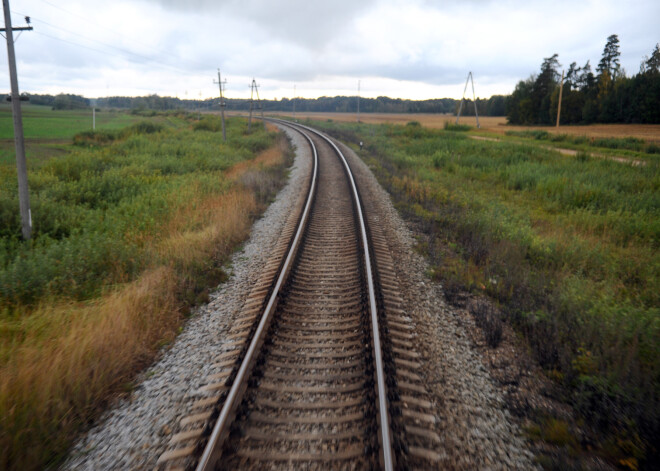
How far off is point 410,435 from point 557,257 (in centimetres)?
655

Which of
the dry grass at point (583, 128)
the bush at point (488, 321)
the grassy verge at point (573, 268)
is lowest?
the bush at point (488, 321)

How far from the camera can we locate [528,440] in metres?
3.54

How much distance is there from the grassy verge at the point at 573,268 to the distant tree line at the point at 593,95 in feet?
147

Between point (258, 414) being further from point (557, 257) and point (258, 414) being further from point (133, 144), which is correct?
point (133, 144)

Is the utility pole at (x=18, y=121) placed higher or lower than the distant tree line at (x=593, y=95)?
lower

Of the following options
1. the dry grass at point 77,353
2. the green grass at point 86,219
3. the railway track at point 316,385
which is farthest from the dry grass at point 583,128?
the dry grass at point 77,353

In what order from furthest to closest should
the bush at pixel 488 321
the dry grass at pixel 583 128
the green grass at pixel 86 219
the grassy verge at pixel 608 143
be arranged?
the dry grass at pixel 583 128 → the grassy verge at pixel 608 143 → the green grass at pixel 86 219 → the bush at pixel 488 321

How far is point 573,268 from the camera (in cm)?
766

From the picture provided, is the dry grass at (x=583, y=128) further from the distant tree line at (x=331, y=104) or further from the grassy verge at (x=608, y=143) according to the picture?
the distant tree line at (x=331, y=104)

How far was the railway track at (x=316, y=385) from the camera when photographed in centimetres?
320

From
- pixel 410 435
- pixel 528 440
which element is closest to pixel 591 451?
pixel 528 440

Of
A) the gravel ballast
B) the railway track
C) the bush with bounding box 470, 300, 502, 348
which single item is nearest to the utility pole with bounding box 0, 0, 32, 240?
the gravel ballast

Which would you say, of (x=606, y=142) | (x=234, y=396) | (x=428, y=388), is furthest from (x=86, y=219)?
(x=606, y=142)

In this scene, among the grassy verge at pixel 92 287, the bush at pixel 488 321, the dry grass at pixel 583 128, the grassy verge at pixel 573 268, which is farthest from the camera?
the dry grass at pixel 583 128
